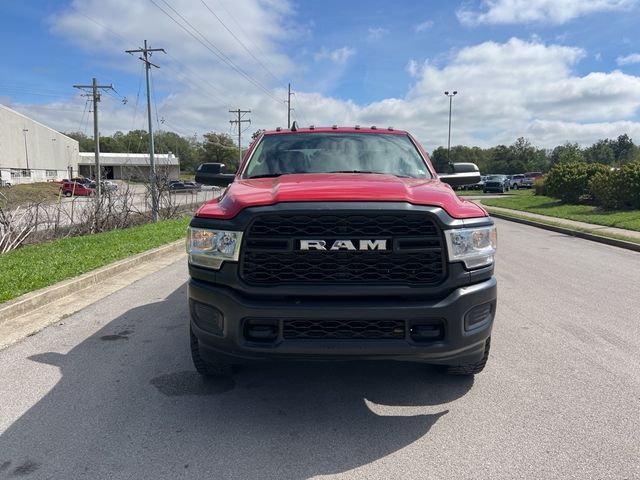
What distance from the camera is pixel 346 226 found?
10.2 feet

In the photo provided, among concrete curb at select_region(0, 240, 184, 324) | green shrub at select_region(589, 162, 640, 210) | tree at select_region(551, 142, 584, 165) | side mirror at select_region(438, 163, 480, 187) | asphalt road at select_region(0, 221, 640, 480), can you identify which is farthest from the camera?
tree at select_region(551, 142, 584, 165)

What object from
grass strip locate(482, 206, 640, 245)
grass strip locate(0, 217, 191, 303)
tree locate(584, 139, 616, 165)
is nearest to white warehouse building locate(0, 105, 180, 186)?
grass strip locate(482, 206, 640, 245)

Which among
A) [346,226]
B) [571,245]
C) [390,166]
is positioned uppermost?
[390,166]

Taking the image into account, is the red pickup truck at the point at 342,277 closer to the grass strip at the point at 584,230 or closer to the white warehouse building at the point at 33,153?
the grass strip at the point at 584,230

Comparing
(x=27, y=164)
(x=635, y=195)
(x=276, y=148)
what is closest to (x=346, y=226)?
(x=276, y=148)

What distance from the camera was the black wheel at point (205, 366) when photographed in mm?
3713

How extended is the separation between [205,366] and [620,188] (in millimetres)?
20996

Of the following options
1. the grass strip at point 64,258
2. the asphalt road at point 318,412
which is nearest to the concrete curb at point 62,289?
the grass strip at point 64,258

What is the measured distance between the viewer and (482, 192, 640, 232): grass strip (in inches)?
654

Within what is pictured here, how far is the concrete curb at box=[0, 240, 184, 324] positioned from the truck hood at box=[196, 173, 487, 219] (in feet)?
12.0

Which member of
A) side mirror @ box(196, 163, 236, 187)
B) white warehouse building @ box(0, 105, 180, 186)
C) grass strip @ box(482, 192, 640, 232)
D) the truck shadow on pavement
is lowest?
the truck shadow on pavement

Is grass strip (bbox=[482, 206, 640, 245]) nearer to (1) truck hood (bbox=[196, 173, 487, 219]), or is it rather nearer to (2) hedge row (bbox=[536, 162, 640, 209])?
(2) hedge row (bbox=[536, 162, 640, 209])

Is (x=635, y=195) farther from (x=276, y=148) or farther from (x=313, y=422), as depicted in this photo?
(x=313, y=422)

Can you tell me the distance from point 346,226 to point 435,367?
1750mm
